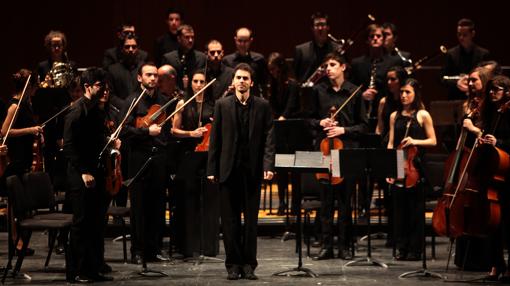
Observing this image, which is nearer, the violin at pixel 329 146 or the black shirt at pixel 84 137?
the black shirt at pixel 84 137

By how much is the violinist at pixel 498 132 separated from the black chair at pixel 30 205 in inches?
116

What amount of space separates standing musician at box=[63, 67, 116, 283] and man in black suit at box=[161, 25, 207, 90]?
2.25 metres

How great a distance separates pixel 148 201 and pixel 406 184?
203cm

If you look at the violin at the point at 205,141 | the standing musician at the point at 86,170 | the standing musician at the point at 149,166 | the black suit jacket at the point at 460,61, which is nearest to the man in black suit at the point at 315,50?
the black suit jacket at the point at 460,61

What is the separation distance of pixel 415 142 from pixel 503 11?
4.67 meters

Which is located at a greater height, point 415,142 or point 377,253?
point 415,142

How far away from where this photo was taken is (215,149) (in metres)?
7.18

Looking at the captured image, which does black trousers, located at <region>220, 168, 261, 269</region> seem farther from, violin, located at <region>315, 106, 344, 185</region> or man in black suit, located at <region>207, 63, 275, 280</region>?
violin, located at <region>315, 106, 344, 185</region>

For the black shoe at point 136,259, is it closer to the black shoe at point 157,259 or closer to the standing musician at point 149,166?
the standing musician at point 149,166

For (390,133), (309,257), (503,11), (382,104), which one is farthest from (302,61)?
(503,11)

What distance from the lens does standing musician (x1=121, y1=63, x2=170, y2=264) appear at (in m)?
7.70

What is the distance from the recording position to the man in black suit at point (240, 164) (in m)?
7.11

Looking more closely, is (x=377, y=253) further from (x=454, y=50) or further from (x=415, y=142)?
(x=454, y=50)

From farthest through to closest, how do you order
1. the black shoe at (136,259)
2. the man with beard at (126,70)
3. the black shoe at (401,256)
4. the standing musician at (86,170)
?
the man with beard at (126,70) < the black shoe at (401,256) < the black shoe at (136,259) < the standing musician at (86,170)
